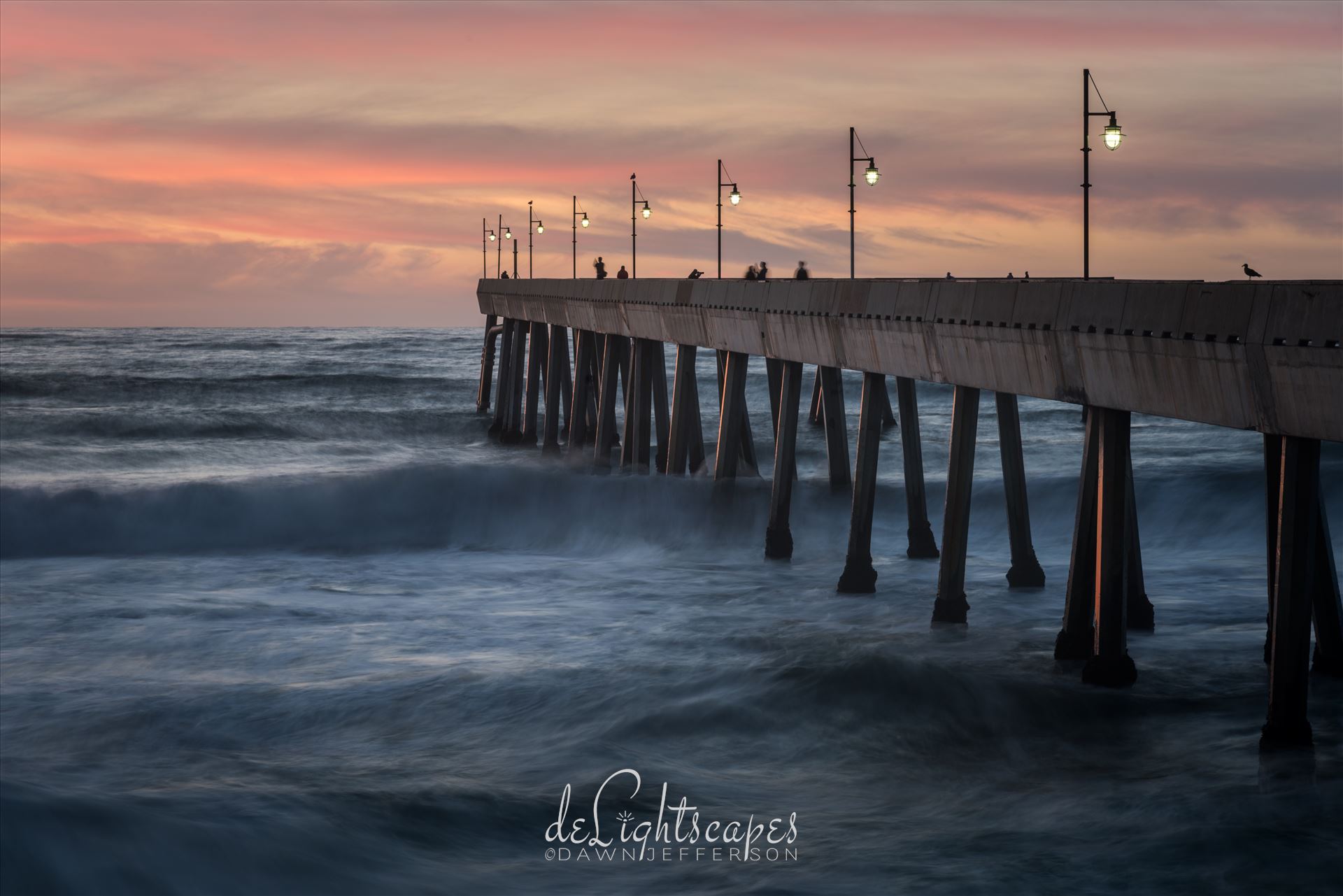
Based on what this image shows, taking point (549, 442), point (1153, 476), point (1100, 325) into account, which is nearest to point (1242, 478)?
point (1153, 476)

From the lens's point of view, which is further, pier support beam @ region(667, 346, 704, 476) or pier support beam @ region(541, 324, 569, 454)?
pier support beam @ region(541, 324, 569, 454)

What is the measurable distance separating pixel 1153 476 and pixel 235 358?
272 ft

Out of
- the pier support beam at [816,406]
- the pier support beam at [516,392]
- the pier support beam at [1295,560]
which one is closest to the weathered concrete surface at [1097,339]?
the pier support beam at [1295,560]

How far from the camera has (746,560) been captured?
27109mm

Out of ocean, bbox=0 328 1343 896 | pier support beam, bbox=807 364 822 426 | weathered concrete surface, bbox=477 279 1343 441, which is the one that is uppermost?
weathered concrete surface, bbox=477 279 1343 441

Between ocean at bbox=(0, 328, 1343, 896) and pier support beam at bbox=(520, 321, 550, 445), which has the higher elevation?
pier support beam at bbox=(520, 321, 550, 445)

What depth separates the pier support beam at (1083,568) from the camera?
16016 mm

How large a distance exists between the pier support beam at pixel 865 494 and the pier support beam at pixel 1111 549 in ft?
19.9

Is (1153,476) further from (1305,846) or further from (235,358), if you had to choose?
(235,358)

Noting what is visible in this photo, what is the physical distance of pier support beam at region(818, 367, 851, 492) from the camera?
27.5 metres

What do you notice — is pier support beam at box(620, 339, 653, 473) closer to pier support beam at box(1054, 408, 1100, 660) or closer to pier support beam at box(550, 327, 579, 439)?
pier support beam at box(550, 327, 579, 439)

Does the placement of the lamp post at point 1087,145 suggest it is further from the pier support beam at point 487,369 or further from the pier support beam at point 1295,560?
the pier support beam at point 487,369

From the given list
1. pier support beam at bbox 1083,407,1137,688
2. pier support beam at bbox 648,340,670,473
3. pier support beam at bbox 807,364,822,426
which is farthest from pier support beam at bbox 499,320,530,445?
pier support beam at bbox 1083,407,1137,688

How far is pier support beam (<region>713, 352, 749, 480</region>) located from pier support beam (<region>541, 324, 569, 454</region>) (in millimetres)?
15493
